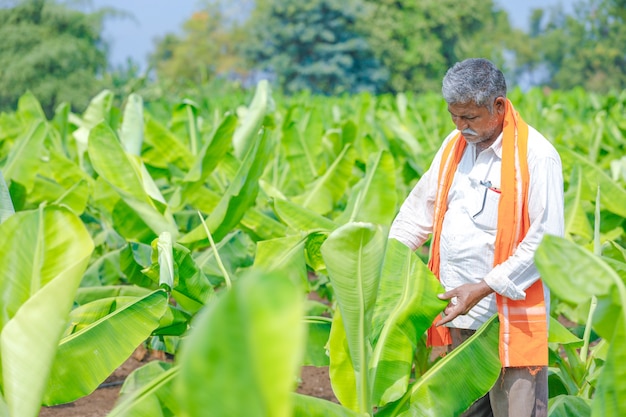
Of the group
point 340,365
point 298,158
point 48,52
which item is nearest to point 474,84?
point 340,365

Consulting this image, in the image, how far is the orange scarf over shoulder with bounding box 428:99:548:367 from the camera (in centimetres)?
256

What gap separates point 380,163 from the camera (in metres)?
3.67

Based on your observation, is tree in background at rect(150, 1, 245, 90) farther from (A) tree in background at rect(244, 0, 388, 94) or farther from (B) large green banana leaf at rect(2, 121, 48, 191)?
(B) large green banana leaf at rect(2, 121, 48, 191)

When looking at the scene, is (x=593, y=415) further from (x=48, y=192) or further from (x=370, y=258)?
(x=48, y=192)

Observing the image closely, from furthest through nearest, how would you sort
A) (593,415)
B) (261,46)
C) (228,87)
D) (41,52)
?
1. (261,46)
2. (41,52)
3. (228,87)
4. (593,415)

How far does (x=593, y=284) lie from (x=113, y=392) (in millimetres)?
3174

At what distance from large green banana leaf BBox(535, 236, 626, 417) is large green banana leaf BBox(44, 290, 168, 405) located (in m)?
1.10

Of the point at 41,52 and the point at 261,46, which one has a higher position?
the point at 41,52

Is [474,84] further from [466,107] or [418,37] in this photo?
[418,37]

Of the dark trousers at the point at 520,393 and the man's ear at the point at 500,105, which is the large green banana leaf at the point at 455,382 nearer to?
the dark trousers at the point at 520,393

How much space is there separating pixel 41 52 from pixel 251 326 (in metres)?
30.3

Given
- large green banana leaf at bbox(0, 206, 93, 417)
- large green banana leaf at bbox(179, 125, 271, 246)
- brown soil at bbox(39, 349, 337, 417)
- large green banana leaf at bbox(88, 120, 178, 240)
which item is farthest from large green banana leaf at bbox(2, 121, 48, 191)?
large green banana leaf at bbox(0, 206, 93, 417)

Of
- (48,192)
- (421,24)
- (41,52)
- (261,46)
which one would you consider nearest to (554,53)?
(421,24)

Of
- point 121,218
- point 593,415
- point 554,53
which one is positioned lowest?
point 554,53
